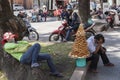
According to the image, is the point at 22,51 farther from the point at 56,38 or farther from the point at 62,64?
the point at 56,38

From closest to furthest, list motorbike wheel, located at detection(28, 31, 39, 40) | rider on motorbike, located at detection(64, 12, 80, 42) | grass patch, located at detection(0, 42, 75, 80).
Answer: grass patch, located at detection(0, 42, 75, 80), rider on motorbike, located at detection(64, 12, 80, 42), motorbike wheel, located at detection(28, 31, 39, 40)

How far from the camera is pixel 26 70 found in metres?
6.44

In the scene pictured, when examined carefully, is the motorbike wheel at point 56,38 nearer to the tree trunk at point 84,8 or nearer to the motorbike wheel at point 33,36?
the motorbike wheel at point 33,36

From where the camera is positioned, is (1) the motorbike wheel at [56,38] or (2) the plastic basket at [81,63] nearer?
(2) the plastic basket at [81,63]

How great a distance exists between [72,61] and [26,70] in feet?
9.01

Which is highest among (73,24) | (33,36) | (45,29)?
(73,24)

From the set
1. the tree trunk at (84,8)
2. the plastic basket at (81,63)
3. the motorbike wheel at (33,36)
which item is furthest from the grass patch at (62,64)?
the tree trunk at (84,8)

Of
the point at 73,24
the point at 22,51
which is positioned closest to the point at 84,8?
the point at 73,24

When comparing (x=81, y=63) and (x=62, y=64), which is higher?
(x=81, y=63)

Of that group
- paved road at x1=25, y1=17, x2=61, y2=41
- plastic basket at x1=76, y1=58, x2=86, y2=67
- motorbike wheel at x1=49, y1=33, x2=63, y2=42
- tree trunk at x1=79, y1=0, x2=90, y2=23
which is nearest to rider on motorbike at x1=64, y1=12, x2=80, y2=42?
motorbike wheel at x1=49, y1=33, x2=63, y2=42

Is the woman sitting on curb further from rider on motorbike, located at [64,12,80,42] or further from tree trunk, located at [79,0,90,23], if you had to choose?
tree trunk, located at [79,0,90,23]

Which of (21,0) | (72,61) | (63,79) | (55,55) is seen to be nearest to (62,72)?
(63,79)

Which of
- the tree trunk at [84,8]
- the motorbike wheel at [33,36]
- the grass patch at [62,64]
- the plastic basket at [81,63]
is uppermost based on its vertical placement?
the tree trunk at [84,8]

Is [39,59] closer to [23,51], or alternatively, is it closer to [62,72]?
[23,51]
